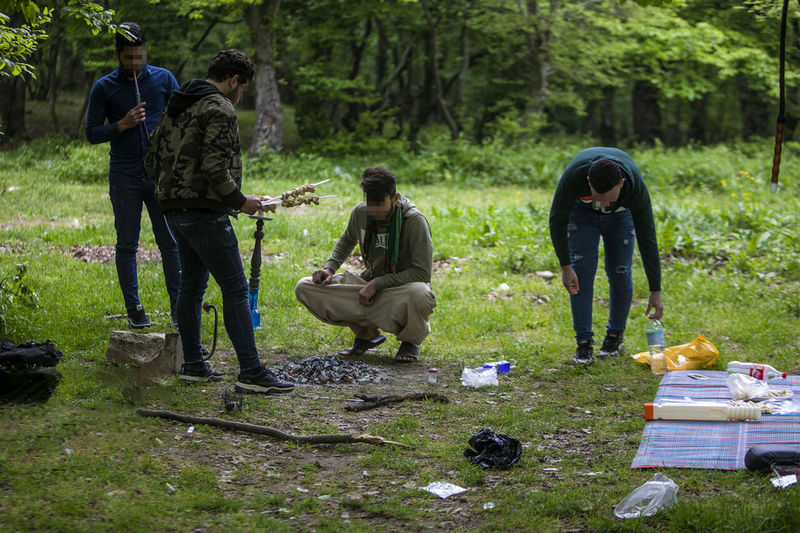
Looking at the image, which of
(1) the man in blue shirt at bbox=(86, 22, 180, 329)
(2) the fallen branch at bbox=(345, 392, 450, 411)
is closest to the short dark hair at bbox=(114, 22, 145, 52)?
(1) the man in blue shirt at bbox=(86, 22, 180, 329)

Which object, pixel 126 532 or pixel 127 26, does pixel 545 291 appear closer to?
pixel 127 26

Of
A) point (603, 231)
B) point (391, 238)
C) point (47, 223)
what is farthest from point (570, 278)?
point (47, 223)

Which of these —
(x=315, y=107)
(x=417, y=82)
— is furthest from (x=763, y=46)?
(x=417, y=82)

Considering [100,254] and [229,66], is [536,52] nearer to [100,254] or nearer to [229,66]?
[100,254]

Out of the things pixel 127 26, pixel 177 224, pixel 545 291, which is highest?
pixel 127 26

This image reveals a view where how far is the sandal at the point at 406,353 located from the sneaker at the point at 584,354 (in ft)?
4.25

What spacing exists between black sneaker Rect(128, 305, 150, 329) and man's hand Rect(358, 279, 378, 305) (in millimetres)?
1817

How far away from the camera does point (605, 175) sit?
5.19m

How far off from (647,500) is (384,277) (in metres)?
2.83

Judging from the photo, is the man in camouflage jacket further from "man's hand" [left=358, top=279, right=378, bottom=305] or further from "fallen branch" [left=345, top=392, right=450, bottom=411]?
"man's hand" [left=358, top=279, right=378, bottom=305]

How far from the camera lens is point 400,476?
398 cm

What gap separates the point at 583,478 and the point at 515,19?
56.7ft

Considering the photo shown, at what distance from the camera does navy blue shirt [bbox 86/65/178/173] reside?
19.1ft

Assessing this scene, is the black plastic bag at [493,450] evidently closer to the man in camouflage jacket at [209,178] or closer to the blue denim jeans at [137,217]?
the man in camouflage jacket at [209,178]
